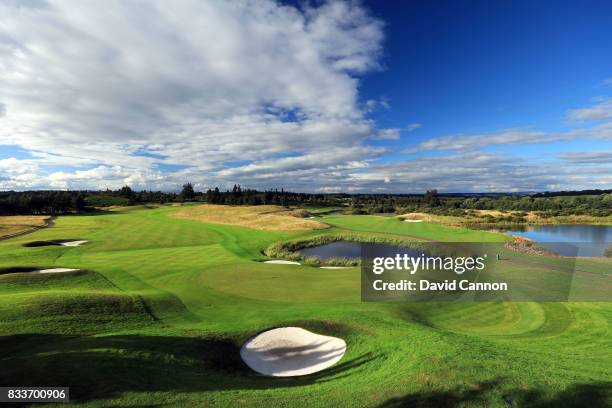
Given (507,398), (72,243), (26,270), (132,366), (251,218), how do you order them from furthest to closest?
1. (251,218)
2. (72,243)
3. (26,270)
4. (132,366)
5. (507,398)

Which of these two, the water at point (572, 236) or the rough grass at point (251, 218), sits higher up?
the rough grass at point (251, 218)

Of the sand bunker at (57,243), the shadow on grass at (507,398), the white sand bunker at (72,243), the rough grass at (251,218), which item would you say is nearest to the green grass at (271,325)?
the shadow on grass at (507,398)

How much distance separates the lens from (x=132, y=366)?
33.5ft

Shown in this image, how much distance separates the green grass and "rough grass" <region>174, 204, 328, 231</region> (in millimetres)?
34402

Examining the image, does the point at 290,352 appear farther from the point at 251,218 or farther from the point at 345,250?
the point at 251,218

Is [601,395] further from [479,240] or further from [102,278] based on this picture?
[479,240]

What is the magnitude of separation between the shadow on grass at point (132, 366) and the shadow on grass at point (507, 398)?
316 centimetres

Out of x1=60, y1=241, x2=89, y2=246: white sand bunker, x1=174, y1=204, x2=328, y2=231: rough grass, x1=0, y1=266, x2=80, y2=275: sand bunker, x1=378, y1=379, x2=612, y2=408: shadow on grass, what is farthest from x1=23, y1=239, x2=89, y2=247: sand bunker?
x1=378, y1=379, x2=612, y2=408: shadow on grass

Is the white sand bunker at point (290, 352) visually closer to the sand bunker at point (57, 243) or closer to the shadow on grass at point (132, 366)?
the shadow on grass at point (132, 366)

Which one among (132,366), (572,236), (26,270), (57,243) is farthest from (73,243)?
(572,236)

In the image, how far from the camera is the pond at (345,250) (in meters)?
44.6

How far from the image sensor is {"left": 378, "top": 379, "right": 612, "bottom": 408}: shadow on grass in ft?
26.4

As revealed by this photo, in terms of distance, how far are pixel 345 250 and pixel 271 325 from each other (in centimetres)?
3335

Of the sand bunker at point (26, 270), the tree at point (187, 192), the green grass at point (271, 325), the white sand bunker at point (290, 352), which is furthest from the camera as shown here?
the tree at point (187, 192)
